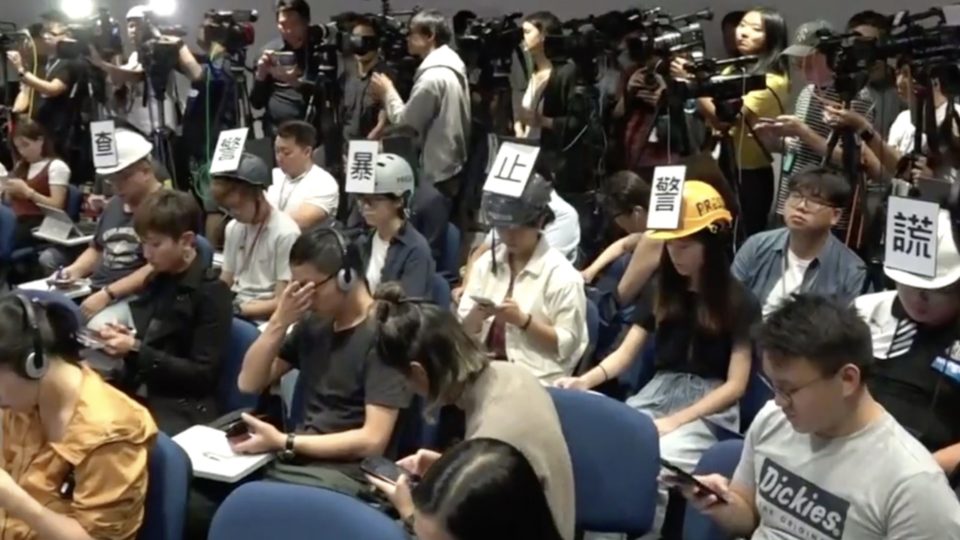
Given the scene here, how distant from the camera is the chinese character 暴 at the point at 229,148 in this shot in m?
3.87

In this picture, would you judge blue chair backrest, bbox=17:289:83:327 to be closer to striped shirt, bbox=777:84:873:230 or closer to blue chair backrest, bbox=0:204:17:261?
blue chair backrest, bbox=0:204:17:261

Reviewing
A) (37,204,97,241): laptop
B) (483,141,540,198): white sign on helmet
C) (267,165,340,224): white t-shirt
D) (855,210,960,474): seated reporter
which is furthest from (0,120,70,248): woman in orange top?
(855,210,960,474): seated reporter

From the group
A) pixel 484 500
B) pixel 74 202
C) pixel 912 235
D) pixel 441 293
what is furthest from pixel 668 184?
pixel 74 202

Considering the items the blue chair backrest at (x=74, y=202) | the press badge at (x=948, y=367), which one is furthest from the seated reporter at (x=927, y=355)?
the blue chair backrest at (x=74, y=202)

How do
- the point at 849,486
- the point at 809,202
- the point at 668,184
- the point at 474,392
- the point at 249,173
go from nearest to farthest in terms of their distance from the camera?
1. the point at 849,486
2. the point at 474,392
3. the point at 668,184
4. the point at 809,202
5. the point at 249,173

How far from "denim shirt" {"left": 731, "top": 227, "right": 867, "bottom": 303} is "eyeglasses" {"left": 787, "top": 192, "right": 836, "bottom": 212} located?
0.12 metres

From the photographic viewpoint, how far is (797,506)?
1.86 metres

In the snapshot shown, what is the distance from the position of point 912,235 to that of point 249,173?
7.31 ft

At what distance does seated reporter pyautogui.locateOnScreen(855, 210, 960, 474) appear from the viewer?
232 cm

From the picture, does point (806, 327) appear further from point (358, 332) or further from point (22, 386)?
point (22, 386)

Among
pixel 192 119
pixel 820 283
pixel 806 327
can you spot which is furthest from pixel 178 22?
pixel 806 327

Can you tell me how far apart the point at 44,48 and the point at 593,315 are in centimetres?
488

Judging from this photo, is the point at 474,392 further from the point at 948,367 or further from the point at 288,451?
the point at 948,367

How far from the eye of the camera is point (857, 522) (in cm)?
176
